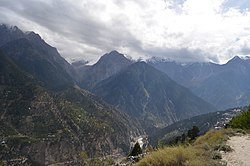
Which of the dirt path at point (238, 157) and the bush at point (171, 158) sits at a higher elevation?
the bush at point (171, 158)

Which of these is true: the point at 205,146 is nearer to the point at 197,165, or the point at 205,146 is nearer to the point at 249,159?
the point at 249,159

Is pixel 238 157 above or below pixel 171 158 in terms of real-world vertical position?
below

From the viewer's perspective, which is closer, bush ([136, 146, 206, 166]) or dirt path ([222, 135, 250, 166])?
bush ([136, 146, 206, 166])

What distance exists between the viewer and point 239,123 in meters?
37.6

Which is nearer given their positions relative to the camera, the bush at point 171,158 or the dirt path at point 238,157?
the bush at point 171,158

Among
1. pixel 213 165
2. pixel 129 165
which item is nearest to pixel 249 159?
pixel 213 165

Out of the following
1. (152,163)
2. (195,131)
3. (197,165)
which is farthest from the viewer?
(195,131)

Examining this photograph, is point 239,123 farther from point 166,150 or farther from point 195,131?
point 166,150

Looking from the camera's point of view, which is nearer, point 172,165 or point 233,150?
point 172,165

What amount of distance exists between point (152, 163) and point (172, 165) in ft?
2.35

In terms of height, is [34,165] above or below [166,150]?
below

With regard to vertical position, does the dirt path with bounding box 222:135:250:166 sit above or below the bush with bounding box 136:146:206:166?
below

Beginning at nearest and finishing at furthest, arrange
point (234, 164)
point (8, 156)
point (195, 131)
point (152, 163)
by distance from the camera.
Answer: point (152, 163) < point (234, 164) < point (195, 131) < point (8, 156)

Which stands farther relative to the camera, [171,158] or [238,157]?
[238,157]
